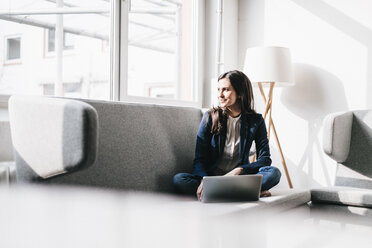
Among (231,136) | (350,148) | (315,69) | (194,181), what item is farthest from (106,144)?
(315,69)

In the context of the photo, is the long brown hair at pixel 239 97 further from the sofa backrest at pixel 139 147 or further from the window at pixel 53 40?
the window at pixel 53 40

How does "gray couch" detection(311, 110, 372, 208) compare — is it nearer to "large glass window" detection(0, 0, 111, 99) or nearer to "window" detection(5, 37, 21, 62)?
"large glass window" detection(0, 0, 111, 99)

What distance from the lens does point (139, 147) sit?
2125mm

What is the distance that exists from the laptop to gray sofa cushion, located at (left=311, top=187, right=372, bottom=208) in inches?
20.2

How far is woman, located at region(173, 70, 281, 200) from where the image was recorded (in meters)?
2.25

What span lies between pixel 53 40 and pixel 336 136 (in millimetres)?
1861

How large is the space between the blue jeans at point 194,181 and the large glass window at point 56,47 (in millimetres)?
1080

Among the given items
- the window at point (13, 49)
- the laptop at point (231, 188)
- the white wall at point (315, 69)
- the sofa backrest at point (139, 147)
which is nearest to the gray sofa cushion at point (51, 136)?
the sofa backrest at point (139, 147)

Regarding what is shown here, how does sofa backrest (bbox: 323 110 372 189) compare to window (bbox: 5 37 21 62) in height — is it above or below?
below

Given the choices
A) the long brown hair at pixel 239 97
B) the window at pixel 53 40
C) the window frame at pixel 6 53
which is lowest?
the long brown hair at pixel 239 97

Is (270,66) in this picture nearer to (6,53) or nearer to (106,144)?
(106,144)

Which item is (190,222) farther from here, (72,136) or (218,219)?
(72,136)

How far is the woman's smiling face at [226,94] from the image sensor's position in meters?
2.34

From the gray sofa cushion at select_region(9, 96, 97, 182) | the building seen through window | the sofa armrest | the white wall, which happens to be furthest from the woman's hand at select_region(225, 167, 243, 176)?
the white wall
